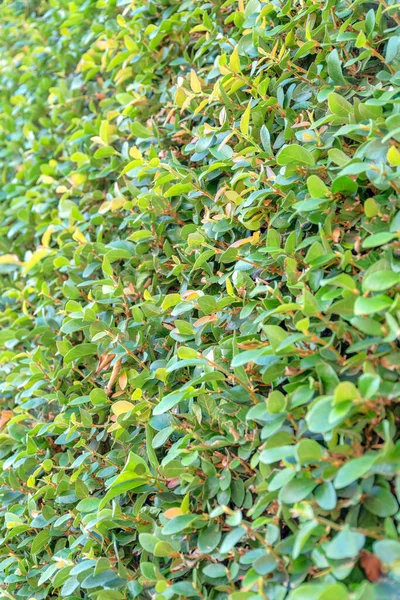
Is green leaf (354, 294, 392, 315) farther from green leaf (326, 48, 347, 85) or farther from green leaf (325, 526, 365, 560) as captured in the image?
green leaf (326, 48, 347, 85)

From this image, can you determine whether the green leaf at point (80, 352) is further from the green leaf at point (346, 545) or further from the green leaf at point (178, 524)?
the green leaf at point (346, 545)

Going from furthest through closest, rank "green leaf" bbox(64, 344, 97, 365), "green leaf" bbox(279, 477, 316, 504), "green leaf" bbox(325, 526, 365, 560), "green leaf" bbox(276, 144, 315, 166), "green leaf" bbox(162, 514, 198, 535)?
"green leaf" bbox(64, 344, 97, 365)
"green leaf" bbox(276, 144, 315, 166)
"green leaf" bbox(162, 514, 198, 535)
"green leaf" bbox(279, 477, 316, 504)
"green leaf" bbox(325, 526, 365, 560)

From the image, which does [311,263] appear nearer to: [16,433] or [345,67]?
[345,67]

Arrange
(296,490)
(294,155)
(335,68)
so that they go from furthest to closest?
(335,68)
(294,155)
(296,490)

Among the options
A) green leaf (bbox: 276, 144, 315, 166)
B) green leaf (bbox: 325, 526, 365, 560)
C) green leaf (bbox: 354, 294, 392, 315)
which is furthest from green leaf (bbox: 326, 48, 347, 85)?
green leaf (bbox: 325, 526, 365, 560)

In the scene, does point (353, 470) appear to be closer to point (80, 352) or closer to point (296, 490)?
point (296, 490)

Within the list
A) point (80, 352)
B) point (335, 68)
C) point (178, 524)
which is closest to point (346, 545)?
point (178, 524)

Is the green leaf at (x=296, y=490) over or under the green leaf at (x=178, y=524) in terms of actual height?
over

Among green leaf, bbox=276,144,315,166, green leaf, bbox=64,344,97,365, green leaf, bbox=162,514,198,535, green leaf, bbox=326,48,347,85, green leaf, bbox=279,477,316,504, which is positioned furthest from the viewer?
green leaf, bbox=64,344,97,365

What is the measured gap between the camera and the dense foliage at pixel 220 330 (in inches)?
41.8

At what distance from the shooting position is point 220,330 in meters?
1.44

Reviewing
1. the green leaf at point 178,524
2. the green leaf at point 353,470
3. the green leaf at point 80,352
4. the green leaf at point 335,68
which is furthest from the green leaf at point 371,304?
the green leaf at point 80,352

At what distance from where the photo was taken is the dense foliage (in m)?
1.06

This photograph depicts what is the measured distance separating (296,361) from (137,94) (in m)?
1.28
